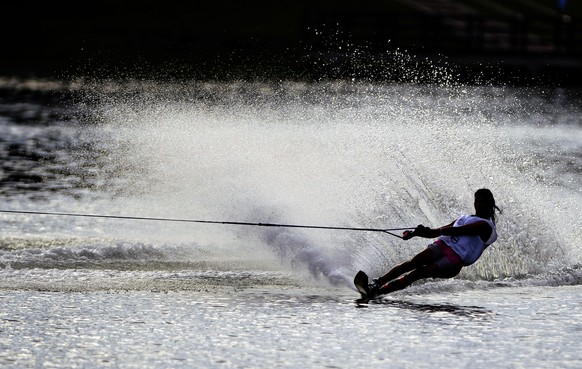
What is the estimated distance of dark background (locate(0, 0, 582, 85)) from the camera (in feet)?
140

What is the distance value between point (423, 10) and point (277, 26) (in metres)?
5.89

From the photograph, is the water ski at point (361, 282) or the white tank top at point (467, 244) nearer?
the water ski at point (361, 282)

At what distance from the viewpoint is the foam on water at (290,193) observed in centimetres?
1427

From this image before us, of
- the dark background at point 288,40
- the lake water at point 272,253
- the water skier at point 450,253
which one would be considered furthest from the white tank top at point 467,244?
the dark background at point 288,40

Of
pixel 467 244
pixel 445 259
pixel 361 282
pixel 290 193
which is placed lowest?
pixel 361 282

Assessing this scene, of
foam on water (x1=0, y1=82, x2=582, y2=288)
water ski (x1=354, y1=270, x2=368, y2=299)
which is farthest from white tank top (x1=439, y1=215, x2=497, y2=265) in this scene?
foam on water (x1=0, y1=82, x2=582, y2=288)

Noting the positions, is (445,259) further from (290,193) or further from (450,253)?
(290,193)

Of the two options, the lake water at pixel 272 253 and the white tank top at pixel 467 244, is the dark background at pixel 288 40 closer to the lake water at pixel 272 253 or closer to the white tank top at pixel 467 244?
the lake water at pixel 272 253

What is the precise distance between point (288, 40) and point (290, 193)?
125 ft

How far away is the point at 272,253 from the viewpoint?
14.7 metres

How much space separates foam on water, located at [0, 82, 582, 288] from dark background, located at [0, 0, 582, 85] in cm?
1089

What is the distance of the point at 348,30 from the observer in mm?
42438

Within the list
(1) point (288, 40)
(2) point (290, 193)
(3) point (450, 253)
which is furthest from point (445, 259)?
(1) point (288, 40)

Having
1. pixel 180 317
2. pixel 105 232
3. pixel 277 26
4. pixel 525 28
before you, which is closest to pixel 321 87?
pixel 525 28
